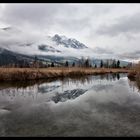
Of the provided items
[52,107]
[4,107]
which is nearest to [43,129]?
[52,107]

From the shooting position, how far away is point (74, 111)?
7.84 m

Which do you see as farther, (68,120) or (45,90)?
(45,90)

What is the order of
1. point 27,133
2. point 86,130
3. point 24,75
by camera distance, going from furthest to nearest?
point 24,75
point 86,130
point 27,133

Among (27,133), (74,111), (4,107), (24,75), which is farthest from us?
(24,75)

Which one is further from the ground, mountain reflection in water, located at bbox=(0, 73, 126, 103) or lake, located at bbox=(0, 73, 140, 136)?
mountain reflection in water, located at bbox=(0, 73, 126, 103)

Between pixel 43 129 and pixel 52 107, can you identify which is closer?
pixel 43 129

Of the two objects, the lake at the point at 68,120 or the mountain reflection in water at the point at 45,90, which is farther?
the mountain reflection in water at the point at 45,90

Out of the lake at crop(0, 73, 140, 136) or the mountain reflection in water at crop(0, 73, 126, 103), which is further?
the mountain reflection in water at crop(0, 73, 126, 103)

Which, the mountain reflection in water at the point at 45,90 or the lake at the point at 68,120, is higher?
the mountain reflection in water at the point at 45,90

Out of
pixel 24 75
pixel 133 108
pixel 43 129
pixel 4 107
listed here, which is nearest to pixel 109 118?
pixel 133 108

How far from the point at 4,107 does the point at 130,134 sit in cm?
573

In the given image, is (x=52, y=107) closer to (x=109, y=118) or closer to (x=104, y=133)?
(x=109, y=118)

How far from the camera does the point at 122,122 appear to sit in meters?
6.43

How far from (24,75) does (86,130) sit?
1633 centimetres
